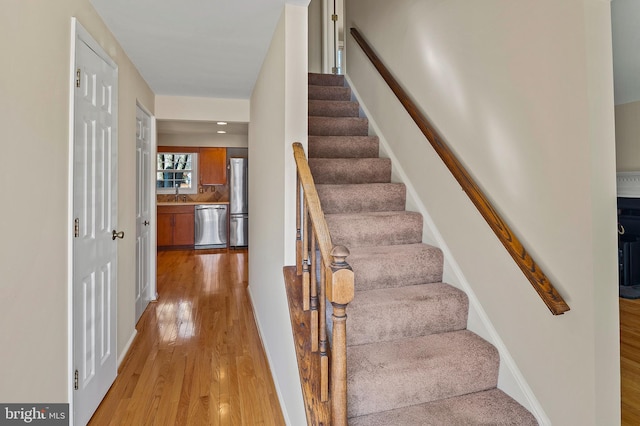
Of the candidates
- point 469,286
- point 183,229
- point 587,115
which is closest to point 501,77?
point 587,115

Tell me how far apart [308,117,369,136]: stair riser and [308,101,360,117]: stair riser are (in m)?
0.18

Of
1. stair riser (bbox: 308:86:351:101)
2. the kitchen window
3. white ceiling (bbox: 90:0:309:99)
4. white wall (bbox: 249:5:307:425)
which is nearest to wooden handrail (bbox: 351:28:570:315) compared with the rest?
white wall (bbox: 249:5:307:425)

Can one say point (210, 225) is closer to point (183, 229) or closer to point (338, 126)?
point (183, 229)

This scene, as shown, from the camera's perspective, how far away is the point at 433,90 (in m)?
2.19

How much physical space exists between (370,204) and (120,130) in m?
1.94

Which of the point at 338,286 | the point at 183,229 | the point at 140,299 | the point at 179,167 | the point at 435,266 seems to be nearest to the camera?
the point at 338,286

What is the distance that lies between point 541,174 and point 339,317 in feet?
3.49

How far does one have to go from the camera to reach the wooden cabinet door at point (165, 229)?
267 inches

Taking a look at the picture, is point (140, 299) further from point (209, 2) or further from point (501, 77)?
point (501, 77)

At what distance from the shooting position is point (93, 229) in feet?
6.43

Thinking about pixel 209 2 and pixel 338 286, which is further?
pixel 209 2

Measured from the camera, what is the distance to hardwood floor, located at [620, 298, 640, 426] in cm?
192


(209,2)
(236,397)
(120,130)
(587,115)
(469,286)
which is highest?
(209,2)

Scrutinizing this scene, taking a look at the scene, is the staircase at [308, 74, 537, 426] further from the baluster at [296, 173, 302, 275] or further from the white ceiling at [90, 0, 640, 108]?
the white ceiling at [90, 0, 640, 108]
